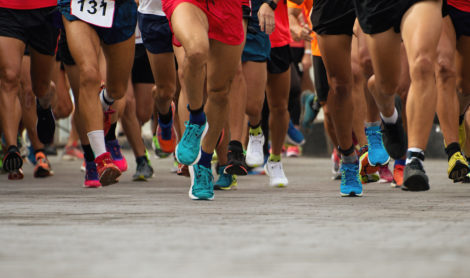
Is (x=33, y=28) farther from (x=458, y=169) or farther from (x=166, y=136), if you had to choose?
(x=458, y=169)

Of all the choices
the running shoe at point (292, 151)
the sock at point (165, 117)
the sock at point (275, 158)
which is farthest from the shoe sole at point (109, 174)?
the running shoe at point (292, 151)

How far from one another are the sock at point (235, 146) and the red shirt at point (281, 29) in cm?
154

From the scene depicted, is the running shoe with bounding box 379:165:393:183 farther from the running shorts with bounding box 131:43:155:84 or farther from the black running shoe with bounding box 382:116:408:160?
the running shorts with bounding box 131:43:155:84

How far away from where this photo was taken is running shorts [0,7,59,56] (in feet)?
22.2

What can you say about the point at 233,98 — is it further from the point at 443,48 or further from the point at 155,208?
the point at 155,208

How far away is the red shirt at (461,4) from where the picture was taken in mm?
5625

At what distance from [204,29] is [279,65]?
8.59 feet

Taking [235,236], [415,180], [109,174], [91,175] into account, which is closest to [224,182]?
[91,175]

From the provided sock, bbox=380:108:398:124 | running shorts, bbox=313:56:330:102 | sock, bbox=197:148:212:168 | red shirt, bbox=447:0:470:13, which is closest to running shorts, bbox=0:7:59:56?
running shorts, bbox=313:56:330:102

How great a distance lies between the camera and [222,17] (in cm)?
504

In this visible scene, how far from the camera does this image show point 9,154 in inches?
278

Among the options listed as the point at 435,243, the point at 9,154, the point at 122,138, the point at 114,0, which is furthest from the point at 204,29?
the point at 122,138

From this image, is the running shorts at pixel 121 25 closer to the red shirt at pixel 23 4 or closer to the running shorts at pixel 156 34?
the running shorts at pixel 156 34

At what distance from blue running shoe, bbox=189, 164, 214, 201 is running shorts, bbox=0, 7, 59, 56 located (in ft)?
8.02
